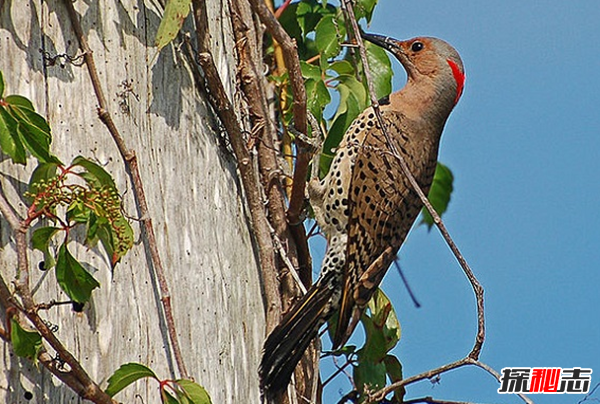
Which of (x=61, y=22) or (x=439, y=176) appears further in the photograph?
(x=439, y=176)

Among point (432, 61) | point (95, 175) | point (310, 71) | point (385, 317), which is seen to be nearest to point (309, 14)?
point (310, 71)

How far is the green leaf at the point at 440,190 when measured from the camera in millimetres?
3270

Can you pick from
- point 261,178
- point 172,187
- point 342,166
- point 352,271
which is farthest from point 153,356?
point 342,166

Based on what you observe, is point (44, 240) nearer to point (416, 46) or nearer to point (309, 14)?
point (309, 14)

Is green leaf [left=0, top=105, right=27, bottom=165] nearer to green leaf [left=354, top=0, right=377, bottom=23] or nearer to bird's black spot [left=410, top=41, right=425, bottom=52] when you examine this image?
green leaf [left=354, top=0, right=377, bottom=23]

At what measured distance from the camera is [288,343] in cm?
247

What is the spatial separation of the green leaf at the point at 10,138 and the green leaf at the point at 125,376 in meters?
0.42

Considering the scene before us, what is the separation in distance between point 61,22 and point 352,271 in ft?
3.83

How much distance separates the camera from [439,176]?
131 inches

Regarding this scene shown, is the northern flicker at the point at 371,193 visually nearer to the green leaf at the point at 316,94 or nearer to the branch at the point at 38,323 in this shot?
the green leaf at the point at 316,94

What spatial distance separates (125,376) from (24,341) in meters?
0.20

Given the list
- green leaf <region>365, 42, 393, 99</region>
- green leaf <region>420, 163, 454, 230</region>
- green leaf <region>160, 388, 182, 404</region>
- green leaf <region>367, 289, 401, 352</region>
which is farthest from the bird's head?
green leaf <region>160, 388, 182, 404</region>

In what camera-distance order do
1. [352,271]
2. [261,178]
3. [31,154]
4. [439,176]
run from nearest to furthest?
[31,154], [261,178], [352,271], [439,176]

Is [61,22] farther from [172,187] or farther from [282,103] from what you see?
[282,103]
